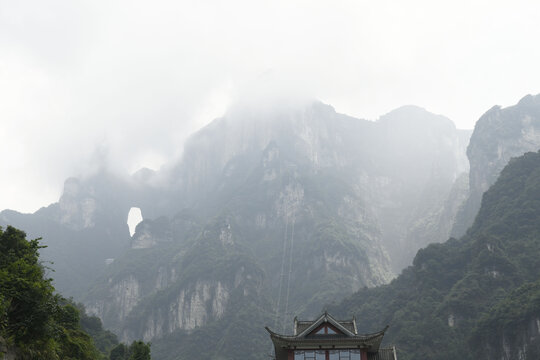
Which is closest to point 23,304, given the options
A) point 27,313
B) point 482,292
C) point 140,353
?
point 27,313

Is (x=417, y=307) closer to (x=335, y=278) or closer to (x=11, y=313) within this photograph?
(x=335, y=278)

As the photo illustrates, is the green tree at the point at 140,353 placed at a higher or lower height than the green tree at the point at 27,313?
lower

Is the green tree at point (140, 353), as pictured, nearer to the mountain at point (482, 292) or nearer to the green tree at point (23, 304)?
the green tree at point (23, 304)

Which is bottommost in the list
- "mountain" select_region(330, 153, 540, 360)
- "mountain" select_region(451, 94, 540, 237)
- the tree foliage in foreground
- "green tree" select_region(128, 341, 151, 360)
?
"green tree" select_region(128, 341, 151, 360)

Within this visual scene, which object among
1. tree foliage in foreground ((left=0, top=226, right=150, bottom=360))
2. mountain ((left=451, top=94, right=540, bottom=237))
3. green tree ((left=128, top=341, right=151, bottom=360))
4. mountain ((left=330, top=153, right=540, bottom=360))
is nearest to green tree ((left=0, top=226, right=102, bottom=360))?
tree foliage in foreground ((left=0, top=226, right=150, bottom=360))

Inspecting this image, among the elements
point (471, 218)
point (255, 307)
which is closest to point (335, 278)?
point (255, 307)

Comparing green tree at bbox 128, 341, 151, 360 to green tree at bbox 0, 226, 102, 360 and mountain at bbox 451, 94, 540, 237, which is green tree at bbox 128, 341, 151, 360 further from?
mountain at bbox 451, 94, 540, 237

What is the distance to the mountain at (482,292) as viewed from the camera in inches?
3275

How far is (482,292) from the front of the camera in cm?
10131

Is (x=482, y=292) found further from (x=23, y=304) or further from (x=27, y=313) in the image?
(x=23, y=304)

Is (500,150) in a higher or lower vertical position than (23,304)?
higher

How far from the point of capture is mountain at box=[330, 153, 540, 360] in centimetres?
8319

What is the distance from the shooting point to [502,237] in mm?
115750

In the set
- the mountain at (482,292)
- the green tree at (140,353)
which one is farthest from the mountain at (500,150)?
the green tree at (140,353)
